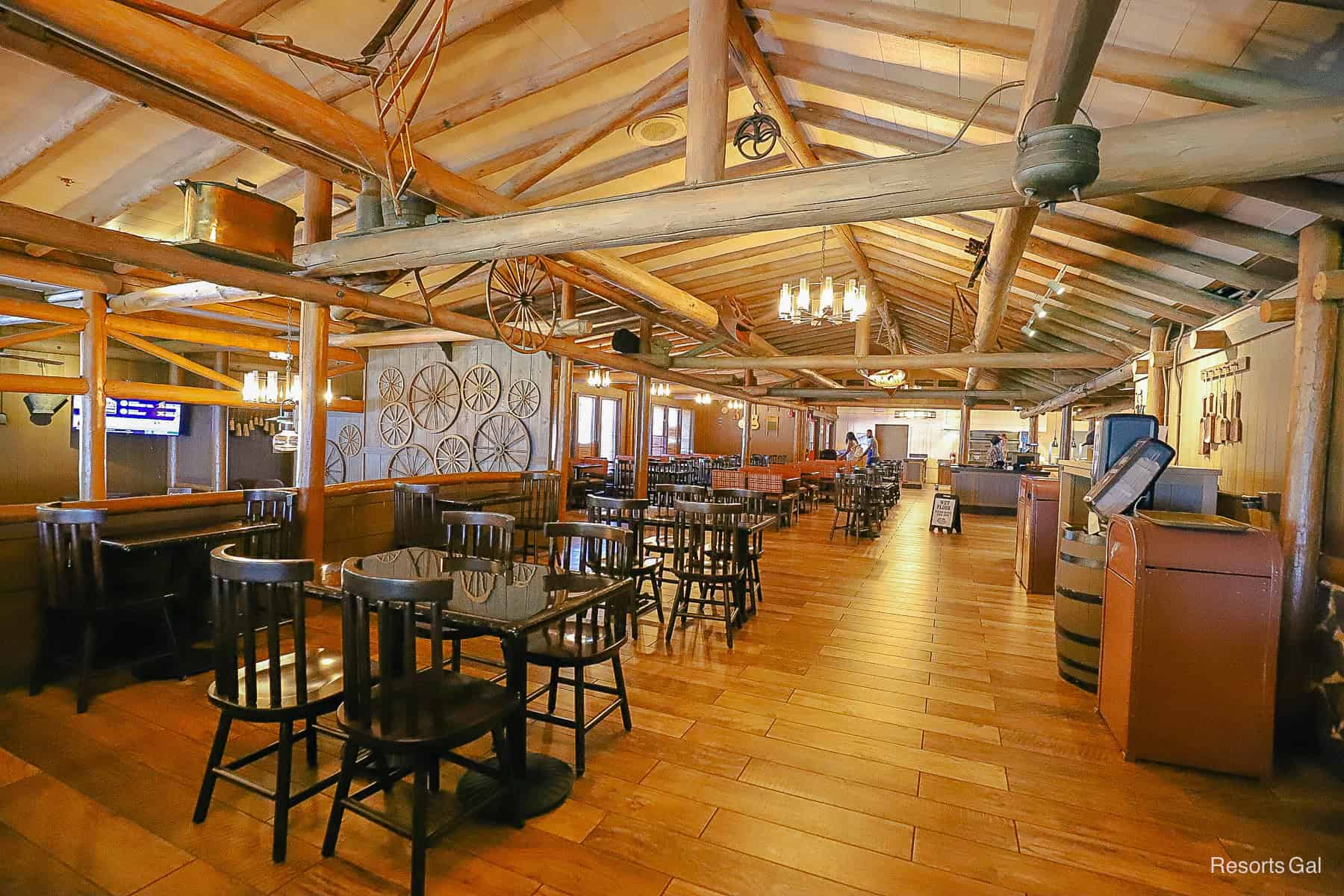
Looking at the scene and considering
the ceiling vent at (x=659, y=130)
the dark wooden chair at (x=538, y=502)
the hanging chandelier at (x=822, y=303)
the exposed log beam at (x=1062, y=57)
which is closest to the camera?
the exposed log beam at (x=1062, y=57)

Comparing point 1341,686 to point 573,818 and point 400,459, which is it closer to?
point 573,818

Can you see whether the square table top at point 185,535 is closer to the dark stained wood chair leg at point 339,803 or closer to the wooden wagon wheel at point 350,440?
the dark stained wood chair leg at point 339,803

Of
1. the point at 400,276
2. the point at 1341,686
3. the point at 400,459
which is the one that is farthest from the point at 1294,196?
the point at 400,459

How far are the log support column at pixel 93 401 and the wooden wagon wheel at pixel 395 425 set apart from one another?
3705 millimetres

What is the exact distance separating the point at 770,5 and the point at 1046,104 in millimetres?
1466

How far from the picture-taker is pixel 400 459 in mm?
8797

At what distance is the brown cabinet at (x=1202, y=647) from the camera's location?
2.41 meters

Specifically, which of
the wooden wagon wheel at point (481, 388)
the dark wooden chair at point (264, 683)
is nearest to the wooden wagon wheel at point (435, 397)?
the wooden wagon wheel at point (481, 388)

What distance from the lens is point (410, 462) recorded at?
Result: 871cm

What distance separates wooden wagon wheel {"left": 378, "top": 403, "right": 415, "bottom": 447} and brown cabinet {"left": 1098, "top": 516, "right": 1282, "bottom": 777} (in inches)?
332

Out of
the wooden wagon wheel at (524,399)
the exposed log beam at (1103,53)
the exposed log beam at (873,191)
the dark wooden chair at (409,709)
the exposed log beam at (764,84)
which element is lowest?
the dark wooden chair at (409,709)

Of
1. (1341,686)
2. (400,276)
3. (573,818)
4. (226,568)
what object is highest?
(400,276)

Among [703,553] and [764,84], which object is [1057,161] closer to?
[764,84]

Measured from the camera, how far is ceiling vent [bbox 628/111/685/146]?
12.5ft
